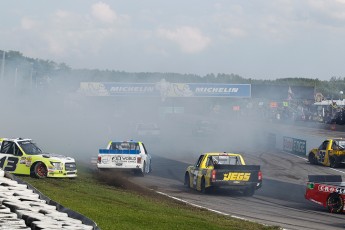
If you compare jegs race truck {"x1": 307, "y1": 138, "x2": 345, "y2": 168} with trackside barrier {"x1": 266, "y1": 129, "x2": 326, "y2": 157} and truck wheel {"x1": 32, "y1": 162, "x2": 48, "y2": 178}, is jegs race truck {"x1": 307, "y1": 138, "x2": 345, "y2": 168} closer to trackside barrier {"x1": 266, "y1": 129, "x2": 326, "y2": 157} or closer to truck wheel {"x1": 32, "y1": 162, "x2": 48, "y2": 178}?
trackside barrier {"x1": 266, "y1": 129, "x2": 326, "y2": 157}

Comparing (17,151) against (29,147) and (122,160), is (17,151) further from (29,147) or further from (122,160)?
(122,160)

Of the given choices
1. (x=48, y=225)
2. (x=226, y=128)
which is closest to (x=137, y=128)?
(x=226, y=128)

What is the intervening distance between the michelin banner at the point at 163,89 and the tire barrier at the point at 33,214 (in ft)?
209

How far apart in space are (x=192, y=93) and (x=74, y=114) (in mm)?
13436

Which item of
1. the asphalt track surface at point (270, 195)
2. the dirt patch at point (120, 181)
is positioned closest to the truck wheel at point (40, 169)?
the dirt patch at point (120, 181)

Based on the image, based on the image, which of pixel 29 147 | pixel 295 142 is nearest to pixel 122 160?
pixel 29 147

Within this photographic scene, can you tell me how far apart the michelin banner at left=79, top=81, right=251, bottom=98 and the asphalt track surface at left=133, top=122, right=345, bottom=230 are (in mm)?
37151

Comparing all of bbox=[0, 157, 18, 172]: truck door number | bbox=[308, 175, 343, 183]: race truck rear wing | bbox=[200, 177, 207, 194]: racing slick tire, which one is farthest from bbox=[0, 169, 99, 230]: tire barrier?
bbox=[0, 157, 18, 172]: truck door number

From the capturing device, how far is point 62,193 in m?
18.9

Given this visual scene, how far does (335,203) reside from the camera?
19609mm

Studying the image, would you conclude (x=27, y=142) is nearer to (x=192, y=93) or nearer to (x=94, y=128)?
(x=94, y=128)

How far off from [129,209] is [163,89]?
2435 inches

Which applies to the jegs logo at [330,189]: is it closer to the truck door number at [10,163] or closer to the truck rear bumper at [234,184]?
Answer: the truck rear bumper at [234,184]

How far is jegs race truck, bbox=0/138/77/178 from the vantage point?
24375 millimetres
